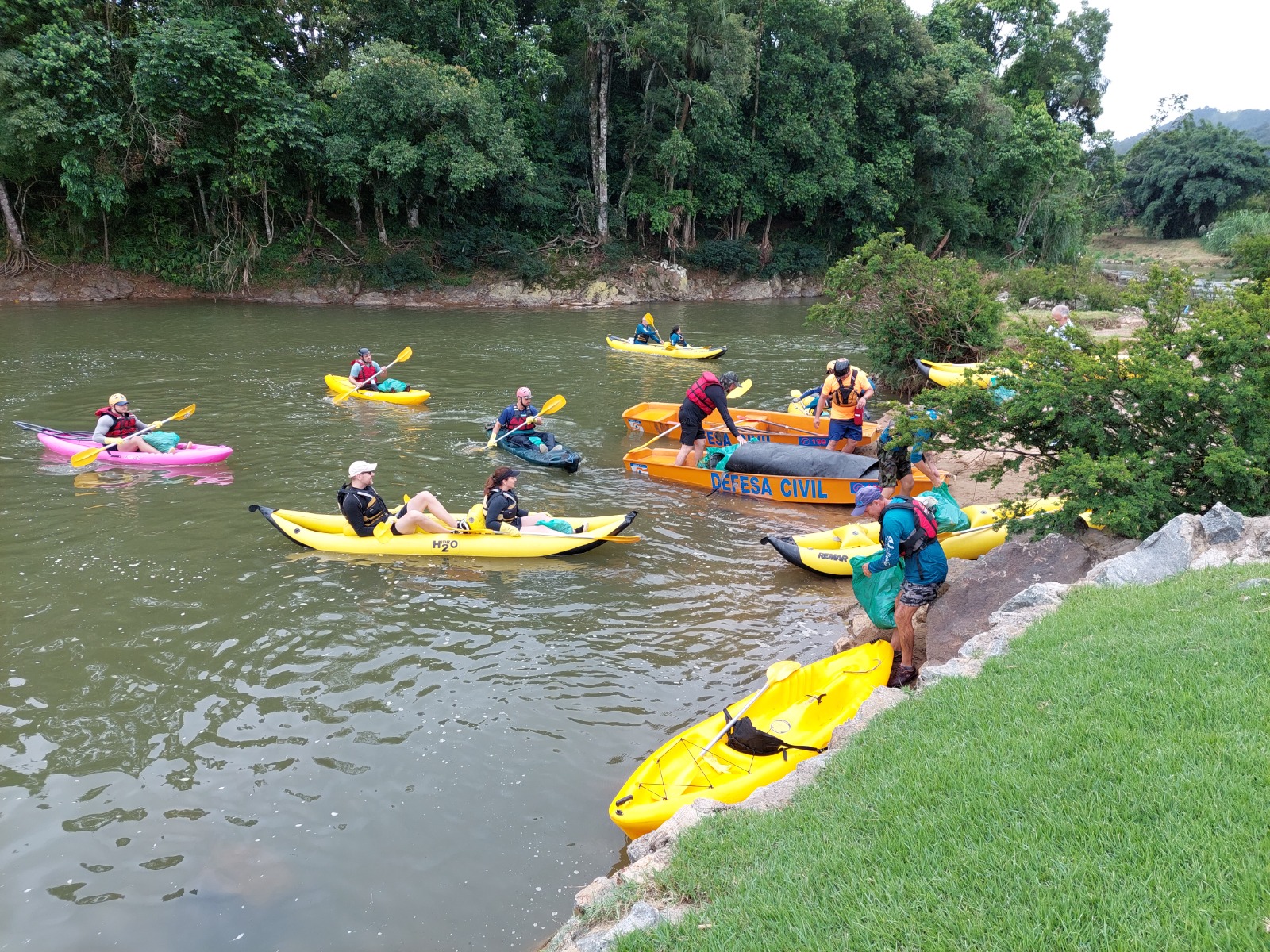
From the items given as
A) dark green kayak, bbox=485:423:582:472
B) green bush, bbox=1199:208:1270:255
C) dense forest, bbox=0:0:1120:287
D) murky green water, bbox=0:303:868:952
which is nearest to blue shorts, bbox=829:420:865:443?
murky green water, bbox=0:303:868:952

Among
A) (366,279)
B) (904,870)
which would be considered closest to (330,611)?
(904,870)

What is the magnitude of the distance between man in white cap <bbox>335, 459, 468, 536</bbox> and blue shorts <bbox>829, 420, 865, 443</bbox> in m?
5.73

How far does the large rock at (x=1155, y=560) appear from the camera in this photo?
20.0 feet

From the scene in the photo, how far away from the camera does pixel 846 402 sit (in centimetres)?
1224

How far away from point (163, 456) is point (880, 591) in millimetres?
10953

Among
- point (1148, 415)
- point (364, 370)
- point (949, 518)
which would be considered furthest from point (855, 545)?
point (364, 370)

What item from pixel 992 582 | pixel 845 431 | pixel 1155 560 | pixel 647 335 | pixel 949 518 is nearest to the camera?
pixel 1155 560

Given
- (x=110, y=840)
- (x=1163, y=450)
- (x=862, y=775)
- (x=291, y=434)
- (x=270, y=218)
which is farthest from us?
A: (x=270, y=218)

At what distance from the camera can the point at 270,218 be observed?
1254 inches

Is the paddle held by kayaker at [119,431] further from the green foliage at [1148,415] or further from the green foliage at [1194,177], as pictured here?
the green foliage at [1194,177]

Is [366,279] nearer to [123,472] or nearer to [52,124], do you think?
[52,124]

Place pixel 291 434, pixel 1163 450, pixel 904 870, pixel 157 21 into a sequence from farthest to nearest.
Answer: pixel 157 21 < pixel 291 434 < pixel 1163 450 < pixel 904 870

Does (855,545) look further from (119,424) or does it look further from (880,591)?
(119,424)

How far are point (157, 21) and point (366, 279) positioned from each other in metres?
10.1
